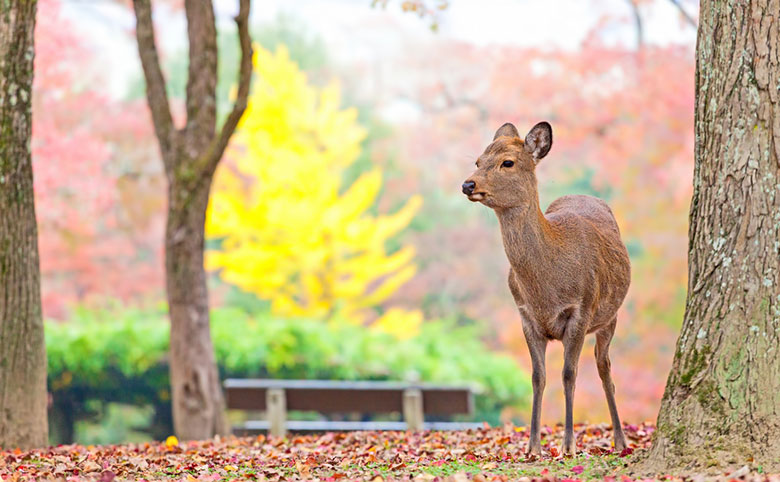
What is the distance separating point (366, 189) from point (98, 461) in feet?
49.7

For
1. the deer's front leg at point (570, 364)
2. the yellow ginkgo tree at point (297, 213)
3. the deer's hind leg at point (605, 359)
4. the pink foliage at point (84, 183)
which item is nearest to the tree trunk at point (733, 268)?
the deer's front leg at point (570, 364)

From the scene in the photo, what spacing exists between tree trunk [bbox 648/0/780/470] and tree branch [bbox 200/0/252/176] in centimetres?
447

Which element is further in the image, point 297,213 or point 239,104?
point 297,213

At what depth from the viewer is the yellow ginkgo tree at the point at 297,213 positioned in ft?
61.7

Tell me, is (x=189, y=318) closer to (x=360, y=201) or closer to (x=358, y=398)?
(x=358, y=398)

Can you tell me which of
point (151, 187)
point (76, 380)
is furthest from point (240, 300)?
point (76, 380)

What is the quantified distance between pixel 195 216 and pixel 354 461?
141 inches

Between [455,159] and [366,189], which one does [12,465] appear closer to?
[366,189]

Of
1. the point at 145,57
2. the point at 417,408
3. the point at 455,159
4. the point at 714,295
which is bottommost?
the point at 417,408

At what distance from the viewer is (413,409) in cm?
920

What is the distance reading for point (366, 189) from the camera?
1994cm

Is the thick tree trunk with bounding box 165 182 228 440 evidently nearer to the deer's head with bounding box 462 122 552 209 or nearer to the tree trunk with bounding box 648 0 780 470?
the deer's head with bounding box 462 122 552 209

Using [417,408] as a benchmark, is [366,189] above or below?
above

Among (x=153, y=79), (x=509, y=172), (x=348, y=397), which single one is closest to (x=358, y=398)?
(x=348, y=397)
